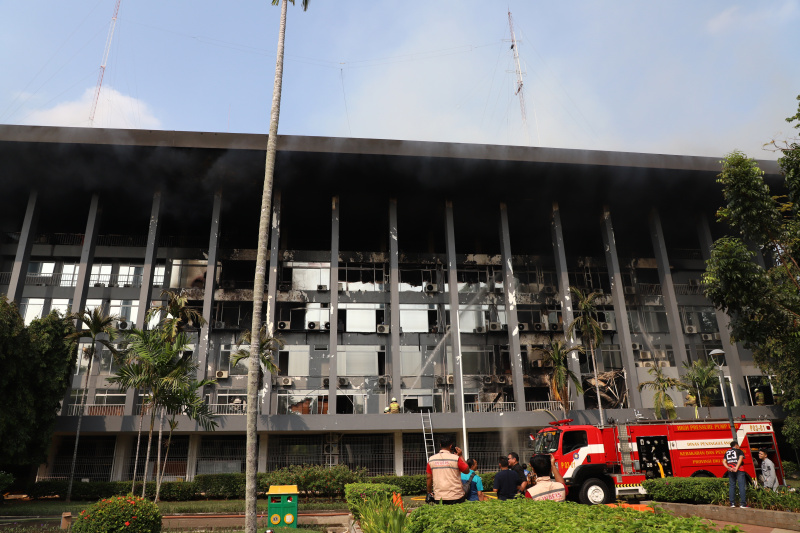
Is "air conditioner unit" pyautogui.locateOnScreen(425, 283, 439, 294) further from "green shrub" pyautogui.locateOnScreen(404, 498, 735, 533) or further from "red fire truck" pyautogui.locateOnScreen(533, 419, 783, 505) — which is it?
"green shrub" pyautogui.locateOnScreen(404, 498, 735, 533)

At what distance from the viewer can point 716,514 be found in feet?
47.0

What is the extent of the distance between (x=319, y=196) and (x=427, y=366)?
13.2 meters

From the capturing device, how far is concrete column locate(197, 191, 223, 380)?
1213 inches

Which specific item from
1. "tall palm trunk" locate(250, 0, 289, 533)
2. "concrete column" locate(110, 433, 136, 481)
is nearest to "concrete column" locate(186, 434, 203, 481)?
"concrete column" locate(110, 433, 136, 481)

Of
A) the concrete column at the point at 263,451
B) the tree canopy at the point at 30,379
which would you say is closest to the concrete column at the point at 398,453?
the concrete column at the point at 263,451

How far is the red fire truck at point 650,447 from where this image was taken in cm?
1816

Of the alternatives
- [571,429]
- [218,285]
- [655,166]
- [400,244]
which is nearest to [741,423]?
[571,429]

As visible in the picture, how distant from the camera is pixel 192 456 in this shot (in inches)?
1215

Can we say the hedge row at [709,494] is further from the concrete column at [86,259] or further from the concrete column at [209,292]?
the concrete column at [86,259]

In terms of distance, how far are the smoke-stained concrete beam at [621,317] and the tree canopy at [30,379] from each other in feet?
102

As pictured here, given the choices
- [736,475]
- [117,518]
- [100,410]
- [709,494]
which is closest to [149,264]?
[100,410]

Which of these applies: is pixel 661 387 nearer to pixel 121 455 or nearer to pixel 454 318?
pixel 454 318

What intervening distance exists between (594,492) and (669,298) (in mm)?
21368

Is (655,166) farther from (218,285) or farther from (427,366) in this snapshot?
(218,285)
